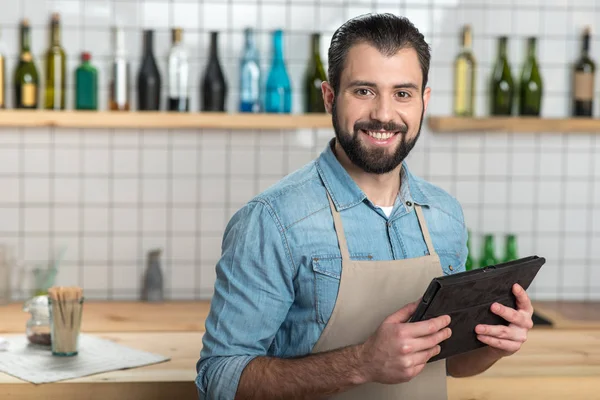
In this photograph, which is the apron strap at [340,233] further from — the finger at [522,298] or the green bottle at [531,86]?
the green bottle at [531,86]

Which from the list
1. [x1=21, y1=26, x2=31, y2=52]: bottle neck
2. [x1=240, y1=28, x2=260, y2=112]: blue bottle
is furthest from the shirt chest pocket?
[x1=21, y1=26, x2=31, y2=52]: bottle neck

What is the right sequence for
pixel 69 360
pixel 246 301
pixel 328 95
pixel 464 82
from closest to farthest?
pixel 246 301 → pixel 328 95 → pixel 69 360 → pixel 464 82

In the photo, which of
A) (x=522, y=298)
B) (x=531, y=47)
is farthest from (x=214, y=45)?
(x=522, y=298)

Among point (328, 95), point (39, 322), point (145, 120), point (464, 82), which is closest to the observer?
point (328, 95)

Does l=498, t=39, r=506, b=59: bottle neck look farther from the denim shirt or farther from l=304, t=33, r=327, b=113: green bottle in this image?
the denim shirt

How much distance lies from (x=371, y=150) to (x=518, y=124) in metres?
1.52

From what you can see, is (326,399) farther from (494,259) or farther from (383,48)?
(494,259)

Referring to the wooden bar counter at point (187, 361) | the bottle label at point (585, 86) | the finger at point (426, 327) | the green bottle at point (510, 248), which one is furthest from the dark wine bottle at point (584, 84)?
the finger at point (426, 327)

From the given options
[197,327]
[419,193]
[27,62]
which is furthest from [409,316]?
[27,62]

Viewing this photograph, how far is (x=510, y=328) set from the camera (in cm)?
158

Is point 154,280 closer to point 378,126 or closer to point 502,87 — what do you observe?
point 502,87

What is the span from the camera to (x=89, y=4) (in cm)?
299

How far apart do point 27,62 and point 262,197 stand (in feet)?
5.40

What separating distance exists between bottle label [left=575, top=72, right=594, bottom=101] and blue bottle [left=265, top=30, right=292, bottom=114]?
1061mm
